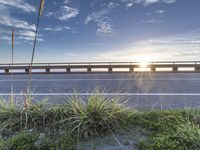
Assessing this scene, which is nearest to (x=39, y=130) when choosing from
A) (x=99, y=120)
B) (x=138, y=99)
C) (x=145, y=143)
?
(x=99, y=120)

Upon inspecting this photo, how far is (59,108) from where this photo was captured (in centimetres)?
324


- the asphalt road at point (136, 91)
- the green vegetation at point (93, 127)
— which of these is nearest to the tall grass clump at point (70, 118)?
the green vegetation at point (93, 127)

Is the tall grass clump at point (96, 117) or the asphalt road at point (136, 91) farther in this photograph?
the asphalt road at point (136, 91)

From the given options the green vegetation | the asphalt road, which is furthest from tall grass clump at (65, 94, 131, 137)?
the asphalt road

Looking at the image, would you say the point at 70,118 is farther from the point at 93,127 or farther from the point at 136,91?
the point at 136,91

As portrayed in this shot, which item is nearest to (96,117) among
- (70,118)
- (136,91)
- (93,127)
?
(93,127)

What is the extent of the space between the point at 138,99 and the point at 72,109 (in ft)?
9.39

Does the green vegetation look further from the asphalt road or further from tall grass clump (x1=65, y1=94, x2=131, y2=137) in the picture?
the asphalt road

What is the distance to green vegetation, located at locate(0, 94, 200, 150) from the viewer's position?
8.11 ft

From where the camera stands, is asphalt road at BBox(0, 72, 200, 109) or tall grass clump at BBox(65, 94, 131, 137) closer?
tall grass clump at BBox(65, 94, 131, 137)

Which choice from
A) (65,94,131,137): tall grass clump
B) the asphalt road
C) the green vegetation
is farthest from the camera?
the asphalt road

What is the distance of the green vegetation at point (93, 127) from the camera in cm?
247

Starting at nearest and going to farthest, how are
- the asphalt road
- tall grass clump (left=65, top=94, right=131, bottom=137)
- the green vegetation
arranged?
the green vegetation
tall grass clump (left=65, top=94, right=131, bottom=137)
the asphalt road

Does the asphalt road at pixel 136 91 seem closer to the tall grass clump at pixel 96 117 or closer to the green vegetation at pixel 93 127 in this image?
the tall grass clump at pixel 96 117
